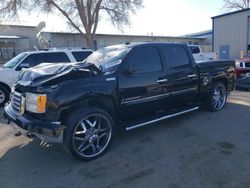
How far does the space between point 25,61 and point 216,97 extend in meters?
6.39

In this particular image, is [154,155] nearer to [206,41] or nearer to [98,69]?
[98,69]

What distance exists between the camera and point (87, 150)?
406 centimetres

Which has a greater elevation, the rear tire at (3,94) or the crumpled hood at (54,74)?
the crumpled hood at (54,74)

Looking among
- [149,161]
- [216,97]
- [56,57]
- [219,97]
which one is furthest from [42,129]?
[56,57]

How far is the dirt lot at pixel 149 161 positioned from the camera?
10.9 feet

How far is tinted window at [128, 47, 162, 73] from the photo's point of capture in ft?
15.1

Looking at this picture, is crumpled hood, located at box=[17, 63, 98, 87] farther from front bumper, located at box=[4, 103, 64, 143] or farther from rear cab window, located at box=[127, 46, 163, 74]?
rear cab window, located at box=[127, 46, 163, 74]

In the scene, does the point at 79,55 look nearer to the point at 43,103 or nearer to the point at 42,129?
the point at 43,103

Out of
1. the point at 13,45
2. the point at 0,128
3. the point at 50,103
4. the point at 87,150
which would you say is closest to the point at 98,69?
the point at 50,103

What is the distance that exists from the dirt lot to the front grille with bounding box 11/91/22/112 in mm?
834

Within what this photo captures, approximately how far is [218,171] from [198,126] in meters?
2.00

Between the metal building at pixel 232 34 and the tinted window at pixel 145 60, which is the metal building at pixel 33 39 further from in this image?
the tinted window at pixel 145 60

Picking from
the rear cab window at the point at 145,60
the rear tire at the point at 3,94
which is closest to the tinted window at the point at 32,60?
the rear tire at the point at 3,94

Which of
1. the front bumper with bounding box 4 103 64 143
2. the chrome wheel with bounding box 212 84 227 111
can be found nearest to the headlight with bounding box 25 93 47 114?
the front bumper with bounding box 4 103 64 143
